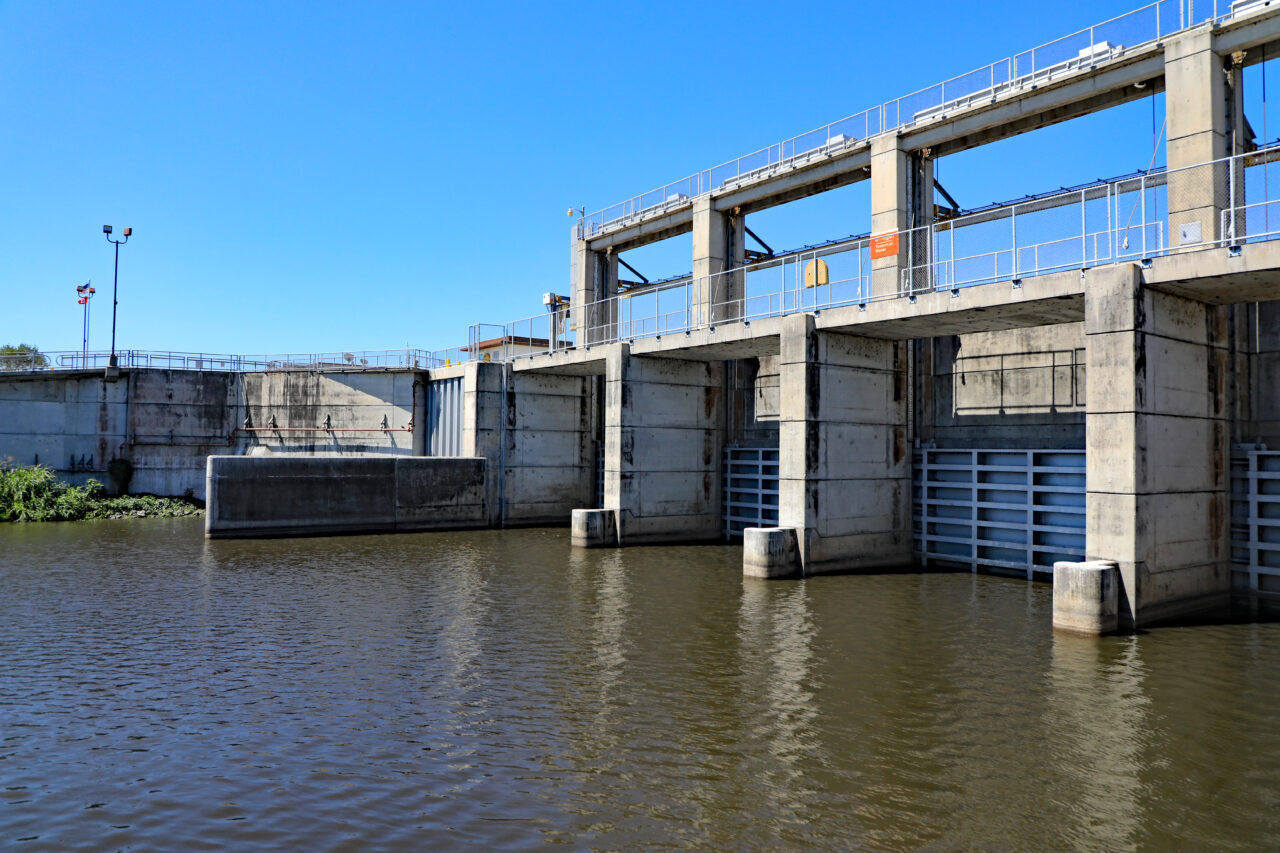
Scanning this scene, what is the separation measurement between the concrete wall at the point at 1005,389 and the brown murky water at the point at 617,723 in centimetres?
601

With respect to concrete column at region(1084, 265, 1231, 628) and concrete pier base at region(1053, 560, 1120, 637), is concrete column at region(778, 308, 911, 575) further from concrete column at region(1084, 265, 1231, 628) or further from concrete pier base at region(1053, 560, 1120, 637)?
concrete pier base at region(1053, 560, 1120, 637)

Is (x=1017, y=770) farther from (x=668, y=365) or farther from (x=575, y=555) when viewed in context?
(x=668, y=365)

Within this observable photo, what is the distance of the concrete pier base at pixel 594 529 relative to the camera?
27141 mm

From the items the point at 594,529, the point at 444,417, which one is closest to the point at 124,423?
the point at 444,417

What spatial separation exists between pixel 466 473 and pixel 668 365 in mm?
9142

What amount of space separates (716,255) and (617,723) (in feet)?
75.8

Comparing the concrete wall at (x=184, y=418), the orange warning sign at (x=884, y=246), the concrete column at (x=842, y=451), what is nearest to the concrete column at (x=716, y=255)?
the orange warning sign at (x=884, y=246)

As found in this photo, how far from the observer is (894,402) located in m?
23.8

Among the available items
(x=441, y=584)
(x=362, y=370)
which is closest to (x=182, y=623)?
(x=441, y=584)

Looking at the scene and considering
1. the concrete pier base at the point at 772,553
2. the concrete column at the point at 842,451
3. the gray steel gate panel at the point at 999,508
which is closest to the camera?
the gray steel gate panel at the point at 999,508

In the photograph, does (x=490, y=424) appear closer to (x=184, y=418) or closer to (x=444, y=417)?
(x=444, y=417)

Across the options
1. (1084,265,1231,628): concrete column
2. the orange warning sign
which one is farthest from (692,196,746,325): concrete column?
(1084,265,1231,628): concrete column

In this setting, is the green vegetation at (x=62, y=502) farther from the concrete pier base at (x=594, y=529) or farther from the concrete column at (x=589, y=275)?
the concrete pier base at (x=594, y=529)

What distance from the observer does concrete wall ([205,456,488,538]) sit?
92.2 feet
